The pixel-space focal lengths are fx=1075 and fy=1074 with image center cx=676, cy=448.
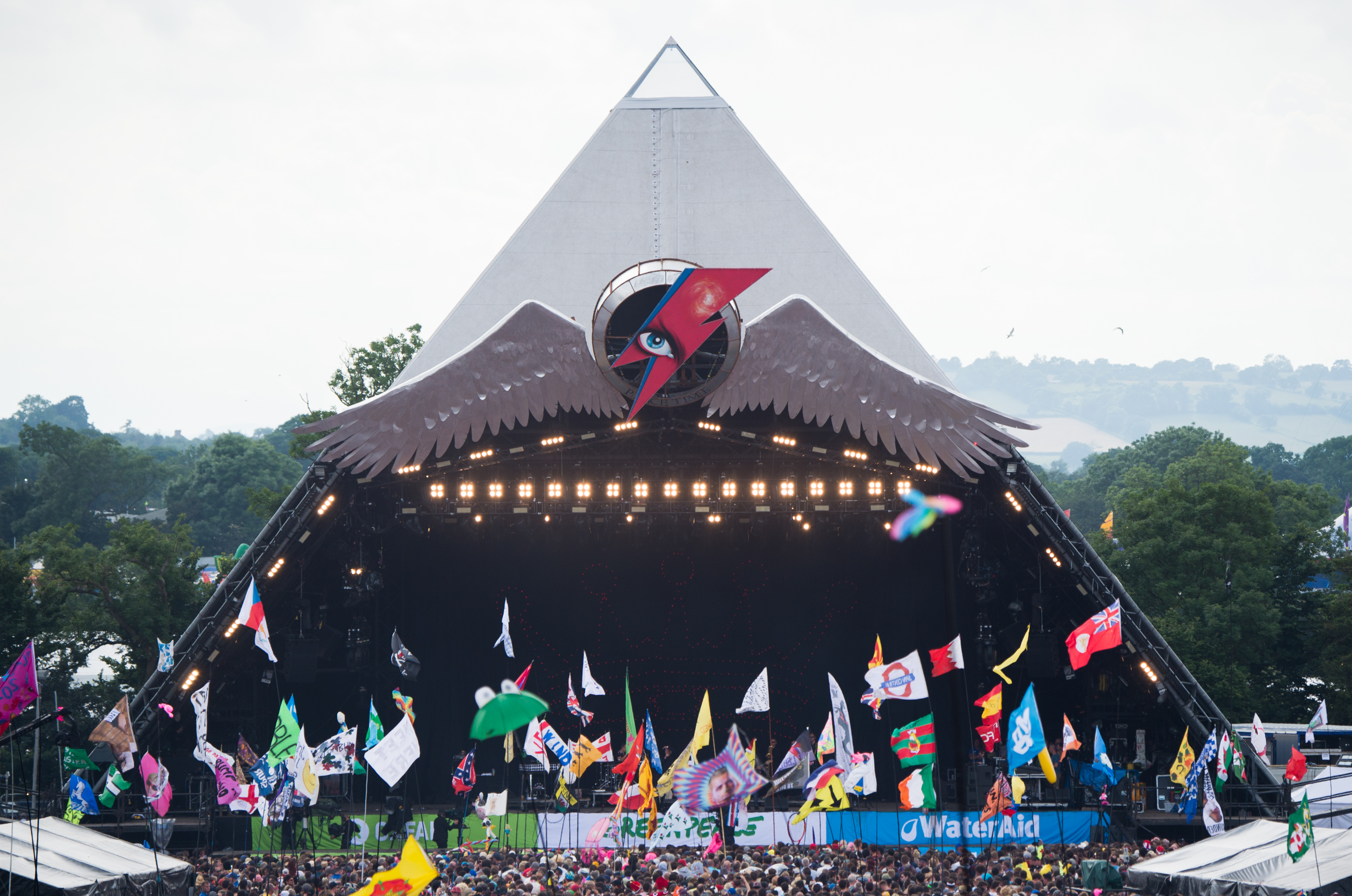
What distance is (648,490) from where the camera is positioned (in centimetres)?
2211

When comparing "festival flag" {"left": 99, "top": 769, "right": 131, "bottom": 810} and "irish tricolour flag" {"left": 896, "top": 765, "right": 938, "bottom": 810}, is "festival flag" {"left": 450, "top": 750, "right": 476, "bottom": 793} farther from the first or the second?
"irish tricolour flag" {"left": 896, "top": 765, "right": 938, "bottom": 810}

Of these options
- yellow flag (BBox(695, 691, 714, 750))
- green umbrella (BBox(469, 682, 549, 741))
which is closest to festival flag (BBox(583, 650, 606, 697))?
yellow flag (BBox(695, 691, 714, 750))

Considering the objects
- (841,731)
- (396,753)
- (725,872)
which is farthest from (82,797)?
(841,731)

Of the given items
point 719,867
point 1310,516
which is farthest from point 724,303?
point 1310,516

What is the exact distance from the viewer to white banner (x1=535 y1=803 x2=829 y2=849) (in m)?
19.8

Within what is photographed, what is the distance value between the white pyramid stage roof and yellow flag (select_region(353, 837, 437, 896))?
47.4 feet

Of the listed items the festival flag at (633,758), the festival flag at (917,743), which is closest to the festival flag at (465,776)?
the festival flag at (633,758)

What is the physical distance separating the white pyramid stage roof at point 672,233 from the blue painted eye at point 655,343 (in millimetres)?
4955

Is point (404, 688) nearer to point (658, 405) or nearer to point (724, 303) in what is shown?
point (658, 405)

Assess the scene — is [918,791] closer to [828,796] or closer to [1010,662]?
[828,796]

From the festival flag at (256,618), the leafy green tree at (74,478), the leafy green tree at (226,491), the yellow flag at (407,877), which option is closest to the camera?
the yellow flag at (407,877)

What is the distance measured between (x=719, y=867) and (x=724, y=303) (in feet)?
30.0

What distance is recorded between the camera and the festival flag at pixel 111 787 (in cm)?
1970

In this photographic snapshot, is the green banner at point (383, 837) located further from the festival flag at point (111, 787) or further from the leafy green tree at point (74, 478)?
the leafy green tree at point (74, 478)
